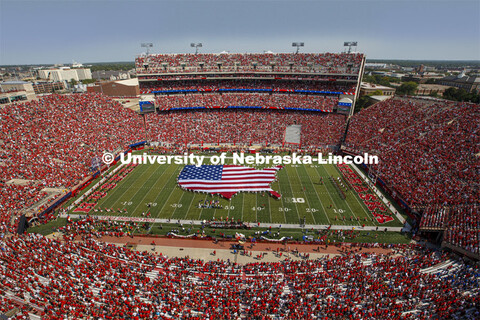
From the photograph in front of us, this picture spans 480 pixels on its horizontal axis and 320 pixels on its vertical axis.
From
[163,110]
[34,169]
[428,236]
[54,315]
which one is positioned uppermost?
[163,110]

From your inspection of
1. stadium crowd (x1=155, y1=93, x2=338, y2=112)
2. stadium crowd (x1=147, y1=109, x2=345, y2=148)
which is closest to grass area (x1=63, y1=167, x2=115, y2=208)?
stadium crowd (x1=147, y1=109, x2=345, y2=148)

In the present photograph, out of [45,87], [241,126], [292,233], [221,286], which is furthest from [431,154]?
[45,87]

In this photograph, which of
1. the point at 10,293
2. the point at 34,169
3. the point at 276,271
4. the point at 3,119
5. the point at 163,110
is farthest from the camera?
the point at 163,110

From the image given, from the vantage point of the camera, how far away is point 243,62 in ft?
170

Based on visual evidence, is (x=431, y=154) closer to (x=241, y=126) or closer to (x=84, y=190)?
(x=241, y=126)

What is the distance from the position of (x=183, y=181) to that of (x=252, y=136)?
17.7 meters

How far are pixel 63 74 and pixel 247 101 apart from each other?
140 meters

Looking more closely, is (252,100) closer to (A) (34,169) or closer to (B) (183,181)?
(B) (183,181)

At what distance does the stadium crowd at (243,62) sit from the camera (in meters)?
49.0

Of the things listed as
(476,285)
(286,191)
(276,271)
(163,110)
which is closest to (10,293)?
(276,271)

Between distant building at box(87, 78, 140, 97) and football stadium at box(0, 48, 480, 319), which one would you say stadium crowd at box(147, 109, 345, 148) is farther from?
distant building at box(87, 78, 140, 97)

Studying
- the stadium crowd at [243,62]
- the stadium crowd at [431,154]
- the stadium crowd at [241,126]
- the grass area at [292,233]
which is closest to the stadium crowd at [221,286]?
the grass area at [292,233]

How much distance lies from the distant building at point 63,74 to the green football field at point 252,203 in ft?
451

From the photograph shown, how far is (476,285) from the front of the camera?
1433 cm
